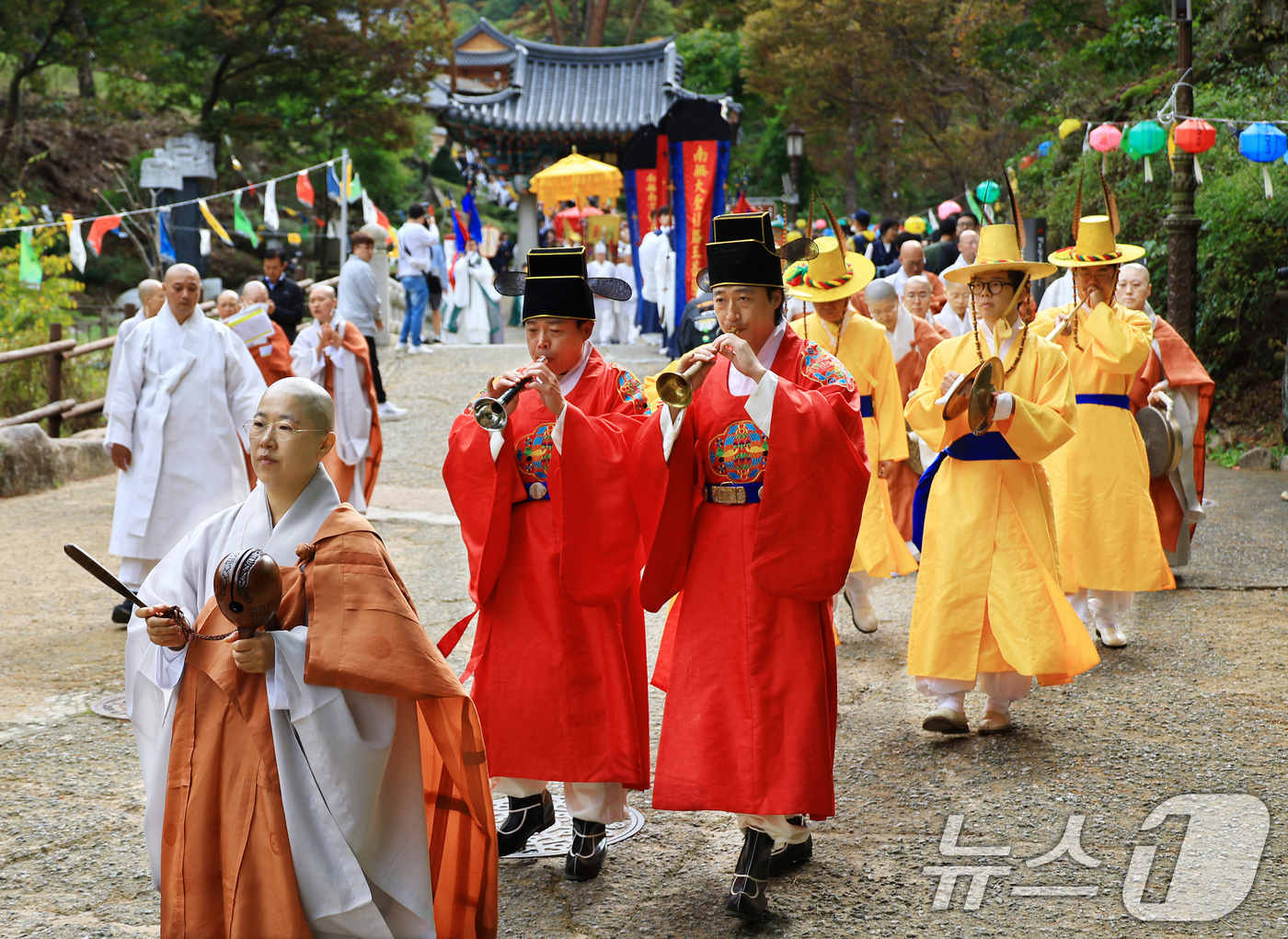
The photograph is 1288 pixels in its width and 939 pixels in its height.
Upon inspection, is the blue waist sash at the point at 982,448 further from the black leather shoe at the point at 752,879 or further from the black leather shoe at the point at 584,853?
the black leather shoe at the point at 584,853

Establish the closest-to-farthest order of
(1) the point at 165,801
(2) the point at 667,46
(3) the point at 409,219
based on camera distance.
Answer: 1. (1) the point at 165,801
2. (3) the point at 409,219
3. (2) the point at 667,46

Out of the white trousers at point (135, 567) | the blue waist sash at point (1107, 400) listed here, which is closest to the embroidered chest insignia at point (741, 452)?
the blue waist sash at point (1107, 400)

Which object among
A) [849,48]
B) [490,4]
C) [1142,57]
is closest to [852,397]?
[1142,57]

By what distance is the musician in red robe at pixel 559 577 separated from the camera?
136 inches

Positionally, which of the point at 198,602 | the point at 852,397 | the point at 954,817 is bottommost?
the point at 954,817

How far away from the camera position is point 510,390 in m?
3.23

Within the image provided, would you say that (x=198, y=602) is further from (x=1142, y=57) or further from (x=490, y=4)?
(x=490, y=4)

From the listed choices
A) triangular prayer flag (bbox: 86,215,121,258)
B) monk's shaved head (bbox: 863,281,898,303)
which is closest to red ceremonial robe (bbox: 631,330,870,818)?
monk's shaved head (bbox: 863,281,898,303)

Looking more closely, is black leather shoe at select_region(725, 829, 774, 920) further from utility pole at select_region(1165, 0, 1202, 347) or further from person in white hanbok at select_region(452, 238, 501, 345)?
person in white hanbok at select_region(452, 238, 501, 345)

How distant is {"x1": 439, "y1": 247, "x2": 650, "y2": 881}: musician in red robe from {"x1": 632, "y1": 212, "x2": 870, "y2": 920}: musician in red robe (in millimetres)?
142

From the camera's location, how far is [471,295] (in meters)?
18.4

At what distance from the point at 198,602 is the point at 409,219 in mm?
12893

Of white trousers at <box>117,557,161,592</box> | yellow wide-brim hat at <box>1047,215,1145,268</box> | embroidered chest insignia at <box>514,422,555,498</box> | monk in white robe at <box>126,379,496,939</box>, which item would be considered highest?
yellow wide-brim hat at <box>1047,215,1145,268</box>

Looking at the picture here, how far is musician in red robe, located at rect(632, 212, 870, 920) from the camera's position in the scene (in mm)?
3211
